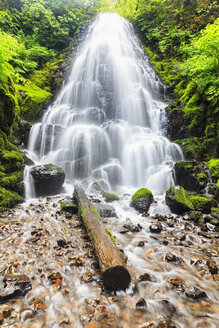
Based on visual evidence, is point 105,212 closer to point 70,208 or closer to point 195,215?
point 70,208

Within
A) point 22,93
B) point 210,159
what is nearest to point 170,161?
point 210,159

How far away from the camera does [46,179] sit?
7.24m

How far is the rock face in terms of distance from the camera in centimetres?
716

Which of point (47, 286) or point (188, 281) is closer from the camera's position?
point (47, 286)

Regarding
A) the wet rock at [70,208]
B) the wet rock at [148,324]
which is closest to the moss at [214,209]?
the wet rock at [70,208]

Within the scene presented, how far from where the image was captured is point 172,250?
3.73 m

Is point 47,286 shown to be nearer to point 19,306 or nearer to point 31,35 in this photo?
point 19,306

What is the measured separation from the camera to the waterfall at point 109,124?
32.0 feet

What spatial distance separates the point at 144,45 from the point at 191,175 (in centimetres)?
1955

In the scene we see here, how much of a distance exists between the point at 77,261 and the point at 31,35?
22.3 m

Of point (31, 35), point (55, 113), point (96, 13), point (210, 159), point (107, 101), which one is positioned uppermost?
point (96, 13)

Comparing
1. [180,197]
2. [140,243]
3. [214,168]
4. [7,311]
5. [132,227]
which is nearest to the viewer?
[7,311]

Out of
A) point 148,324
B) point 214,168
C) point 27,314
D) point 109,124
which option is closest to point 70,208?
point 27,314

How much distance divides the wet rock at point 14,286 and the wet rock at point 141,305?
1.46 meters
